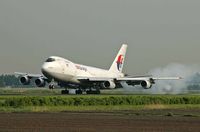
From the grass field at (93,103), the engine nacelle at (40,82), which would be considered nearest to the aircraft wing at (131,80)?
the engine nacelle at (40,82)

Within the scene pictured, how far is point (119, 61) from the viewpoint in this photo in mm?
113250

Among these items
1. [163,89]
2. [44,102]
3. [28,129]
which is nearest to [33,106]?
[44,102]

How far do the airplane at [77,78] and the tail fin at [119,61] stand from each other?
3653 millimetres

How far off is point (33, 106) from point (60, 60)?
35009 mm

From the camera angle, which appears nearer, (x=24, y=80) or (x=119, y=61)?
(x=24, y=80)

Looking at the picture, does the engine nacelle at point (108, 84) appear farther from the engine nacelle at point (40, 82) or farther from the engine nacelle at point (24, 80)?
the engine nacelle at point (24, 80)


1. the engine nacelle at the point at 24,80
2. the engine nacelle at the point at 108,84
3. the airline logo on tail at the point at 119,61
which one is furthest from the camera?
the airline logo on tail at the point at 119,61

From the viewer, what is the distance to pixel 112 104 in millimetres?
66250

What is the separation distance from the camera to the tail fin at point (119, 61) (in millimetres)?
111037

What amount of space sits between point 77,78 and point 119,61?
57.4 feet

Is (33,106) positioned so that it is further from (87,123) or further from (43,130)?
(43,130)

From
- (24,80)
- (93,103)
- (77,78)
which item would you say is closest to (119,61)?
(77,78)

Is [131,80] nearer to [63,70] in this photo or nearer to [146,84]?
[146,84]

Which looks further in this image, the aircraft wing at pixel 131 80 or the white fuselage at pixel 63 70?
the aircraft wing at pixel 131 80
